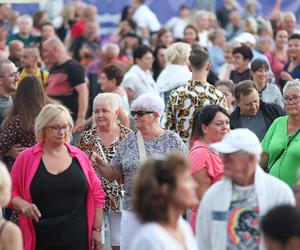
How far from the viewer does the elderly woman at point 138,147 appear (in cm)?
1019

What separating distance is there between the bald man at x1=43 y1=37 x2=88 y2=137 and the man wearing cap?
7.89 meters

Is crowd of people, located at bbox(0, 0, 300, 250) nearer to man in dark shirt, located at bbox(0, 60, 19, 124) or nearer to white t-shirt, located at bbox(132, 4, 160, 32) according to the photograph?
man in dark shirt, located at bbox(0, 60, 19, 124)

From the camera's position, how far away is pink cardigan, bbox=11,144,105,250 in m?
9.65

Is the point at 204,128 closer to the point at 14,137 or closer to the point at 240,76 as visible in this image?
the point at 14,137

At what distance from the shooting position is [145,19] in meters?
25.3

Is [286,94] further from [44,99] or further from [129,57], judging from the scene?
[129,57]

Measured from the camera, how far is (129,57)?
21.0m

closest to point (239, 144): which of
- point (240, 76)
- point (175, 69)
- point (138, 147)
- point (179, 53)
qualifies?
point (138, 147)

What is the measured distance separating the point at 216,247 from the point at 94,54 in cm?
1445

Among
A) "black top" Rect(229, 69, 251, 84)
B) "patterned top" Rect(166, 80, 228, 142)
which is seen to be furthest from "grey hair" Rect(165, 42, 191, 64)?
→ "patterned top" Rect(166, 80, 228, 142)

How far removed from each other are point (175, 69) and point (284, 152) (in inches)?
162

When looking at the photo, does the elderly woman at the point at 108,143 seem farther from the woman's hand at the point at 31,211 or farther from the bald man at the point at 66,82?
the bald man at the point at 66,82

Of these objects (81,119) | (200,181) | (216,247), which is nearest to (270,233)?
(216,247)

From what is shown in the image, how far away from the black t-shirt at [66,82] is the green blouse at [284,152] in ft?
16.8
